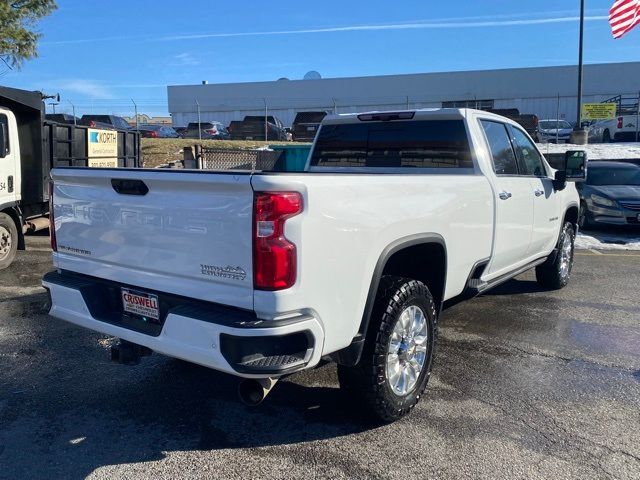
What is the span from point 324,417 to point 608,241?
9.19 metres

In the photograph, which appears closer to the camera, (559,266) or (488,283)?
(488,283)

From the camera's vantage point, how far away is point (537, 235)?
5.91m

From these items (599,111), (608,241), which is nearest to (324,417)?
(608,241)

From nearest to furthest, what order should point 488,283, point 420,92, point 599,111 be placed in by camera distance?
1. point 488,283
2. point 599,111
3. point 420,92

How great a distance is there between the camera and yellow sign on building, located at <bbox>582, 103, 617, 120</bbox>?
2875 centimetres

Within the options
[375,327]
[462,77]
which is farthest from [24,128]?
[462,77]

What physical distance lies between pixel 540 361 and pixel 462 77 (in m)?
49.7

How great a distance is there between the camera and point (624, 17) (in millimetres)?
19922

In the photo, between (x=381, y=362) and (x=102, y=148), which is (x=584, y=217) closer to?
(x=102, y=148)

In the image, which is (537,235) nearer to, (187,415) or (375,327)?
(375,327)

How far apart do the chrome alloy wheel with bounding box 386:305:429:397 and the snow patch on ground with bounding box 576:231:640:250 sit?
7.81 metres

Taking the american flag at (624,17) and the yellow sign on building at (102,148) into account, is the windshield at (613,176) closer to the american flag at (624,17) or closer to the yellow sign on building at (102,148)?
the american flag at (624,17)

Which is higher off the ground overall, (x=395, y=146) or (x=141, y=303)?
(x=395, y=146)

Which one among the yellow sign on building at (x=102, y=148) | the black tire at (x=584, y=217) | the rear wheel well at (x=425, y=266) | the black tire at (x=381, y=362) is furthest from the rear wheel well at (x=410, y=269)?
the black tire at (x=584, y=217)
